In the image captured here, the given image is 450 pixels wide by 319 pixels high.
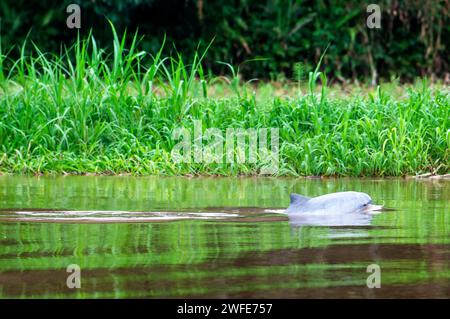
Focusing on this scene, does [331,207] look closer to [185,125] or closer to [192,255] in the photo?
[192,255]

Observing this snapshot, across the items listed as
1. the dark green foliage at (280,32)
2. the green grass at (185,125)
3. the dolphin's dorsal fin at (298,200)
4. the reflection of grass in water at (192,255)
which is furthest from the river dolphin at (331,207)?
the dark green foliage at (280,32)

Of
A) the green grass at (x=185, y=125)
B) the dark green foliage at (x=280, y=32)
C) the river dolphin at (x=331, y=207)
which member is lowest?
the river dolphin at (x=331, y=207)

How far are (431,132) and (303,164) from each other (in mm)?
1361

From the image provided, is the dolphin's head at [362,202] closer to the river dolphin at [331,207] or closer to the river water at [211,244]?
the river dolphin at [331,207]

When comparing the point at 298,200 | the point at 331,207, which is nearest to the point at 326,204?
the point at 331,207

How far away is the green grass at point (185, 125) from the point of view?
10117mm

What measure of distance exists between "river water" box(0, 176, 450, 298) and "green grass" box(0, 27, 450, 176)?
3.24ft

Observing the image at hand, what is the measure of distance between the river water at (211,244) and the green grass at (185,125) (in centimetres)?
99

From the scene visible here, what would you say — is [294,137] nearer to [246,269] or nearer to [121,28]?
[246,269]

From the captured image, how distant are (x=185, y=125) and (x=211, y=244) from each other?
481cm

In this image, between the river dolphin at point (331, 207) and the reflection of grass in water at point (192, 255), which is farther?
the river dolphin at point (331, 207)

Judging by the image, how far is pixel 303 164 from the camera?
10062 millimetres
